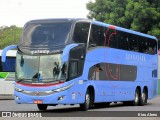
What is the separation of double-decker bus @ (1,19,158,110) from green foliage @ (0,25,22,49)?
8677 cm

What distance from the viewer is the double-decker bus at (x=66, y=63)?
64.3 feet

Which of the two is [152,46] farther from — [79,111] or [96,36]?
[79,111]

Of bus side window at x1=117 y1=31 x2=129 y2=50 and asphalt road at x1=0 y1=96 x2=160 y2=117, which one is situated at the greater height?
bus side window at x1=117 y1=31 x2=129 y2=50

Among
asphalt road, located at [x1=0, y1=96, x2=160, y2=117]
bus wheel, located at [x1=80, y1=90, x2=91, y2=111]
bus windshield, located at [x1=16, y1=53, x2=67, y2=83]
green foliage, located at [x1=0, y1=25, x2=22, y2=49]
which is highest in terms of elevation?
green foliage, located at [x1=0, y1=25, x2=22, y2=49]

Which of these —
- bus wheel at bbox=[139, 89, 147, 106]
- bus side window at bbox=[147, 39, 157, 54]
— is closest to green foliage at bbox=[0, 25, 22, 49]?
bus side window at bbox=[147, 39, 157, 54]

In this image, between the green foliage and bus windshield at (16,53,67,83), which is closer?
bus windshield at (16,53,67,83)

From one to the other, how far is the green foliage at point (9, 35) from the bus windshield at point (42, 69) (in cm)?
8932

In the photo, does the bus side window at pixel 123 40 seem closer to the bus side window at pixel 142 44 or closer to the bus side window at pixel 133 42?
the bus side window at pixel 133 42

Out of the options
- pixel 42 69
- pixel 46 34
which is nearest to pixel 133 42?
pixel 46 34

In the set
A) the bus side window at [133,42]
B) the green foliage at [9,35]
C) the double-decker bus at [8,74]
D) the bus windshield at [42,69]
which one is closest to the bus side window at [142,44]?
the bus side window at [133,42]

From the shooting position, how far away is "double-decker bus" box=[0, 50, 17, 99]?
3191 centimetres

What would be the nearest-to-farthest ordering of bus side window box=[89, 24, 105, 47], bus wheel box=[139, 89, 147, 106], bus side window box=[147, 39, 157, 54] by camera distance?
bus side window box=[89, 24, 105, 47] → bus wheel box=[139, 89, 147, 106] → bus side window box=[147, 39, 157, 54]

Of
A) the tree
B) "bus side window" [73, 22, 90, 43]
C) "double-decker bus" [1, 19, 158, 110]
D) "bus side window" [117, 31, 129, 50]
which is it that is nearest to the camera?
"double-decker bus" [1, 19, 158, 110]

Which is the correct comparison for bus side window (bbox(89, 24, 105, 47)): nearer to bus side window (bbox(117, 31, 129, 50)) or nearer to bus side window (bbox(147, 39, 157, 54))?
bus side window (bbox(117, 31, 129, 50))
